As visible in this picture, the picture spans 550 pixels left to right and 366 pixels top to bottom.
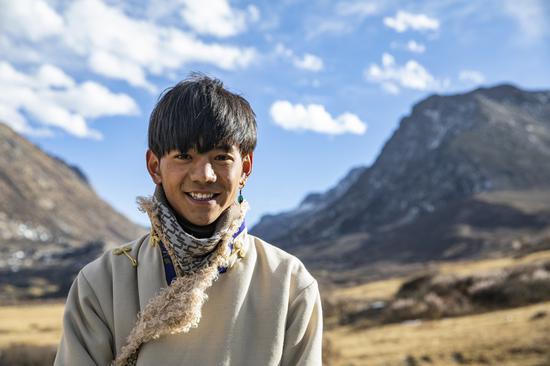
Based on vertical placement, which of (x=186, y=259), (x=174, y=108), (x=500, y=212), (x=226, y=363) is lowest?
(x=226, y=363)

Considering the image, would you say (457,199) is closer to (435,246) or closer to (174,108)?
(435,246)

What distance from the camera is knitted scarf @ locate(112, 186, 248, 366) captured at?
8.60ft

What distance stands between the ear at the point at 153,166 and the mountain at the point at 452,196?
77.8m

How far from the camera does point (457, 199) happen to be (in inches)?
5330

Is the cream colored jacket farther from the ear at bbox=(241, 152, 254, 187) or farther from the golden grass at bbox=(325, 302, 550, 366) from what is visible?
the golden grass at bbox=(325, 302, 550, 366)

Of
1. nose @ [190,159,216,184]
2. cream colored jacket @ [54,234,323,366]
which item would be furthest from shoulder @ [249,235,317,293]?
nose @ [190,159,216,184]

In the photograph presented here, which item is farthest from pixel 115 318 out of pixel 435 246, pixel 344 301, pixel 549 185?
pixel 549 185

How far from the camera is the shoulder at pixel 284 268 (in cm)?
290

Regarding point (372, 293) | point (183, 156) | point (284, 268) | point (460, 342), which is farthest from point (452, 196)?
point (183, 156)

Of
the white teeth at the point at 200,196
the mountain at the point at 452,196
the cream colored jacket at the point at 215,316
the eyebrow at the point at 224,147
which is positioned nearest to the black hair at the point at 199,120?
the eyebrow at the point at 224,147

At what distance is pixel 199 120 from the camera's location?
271cm

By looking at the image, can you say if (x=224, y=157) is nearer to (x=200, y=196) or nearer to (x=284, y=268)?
(x=200, y=196)

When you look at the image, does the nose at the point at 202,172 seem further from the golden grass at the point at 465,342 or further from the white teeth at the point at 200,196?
the golden grass at the point at 465,342

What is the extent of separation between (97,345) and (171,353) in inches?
14.1
